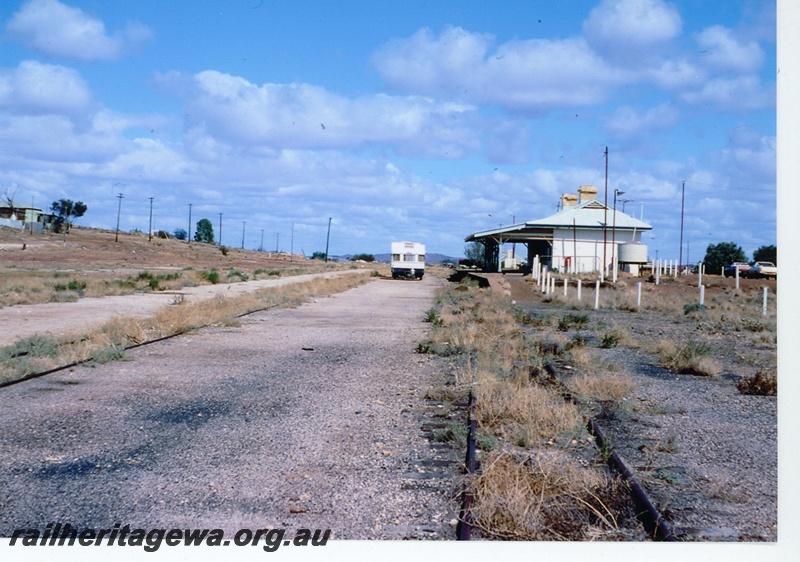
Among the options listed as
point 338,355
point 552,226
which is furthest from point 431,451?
point 552,226

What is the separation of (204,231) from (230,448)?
520 feet

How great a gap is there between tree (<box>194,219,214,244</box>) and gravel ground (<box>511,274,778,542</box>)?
496ft

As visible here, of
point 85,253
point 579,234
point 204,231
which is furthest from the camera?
point 204,231

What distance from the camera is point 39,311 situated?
22531mm

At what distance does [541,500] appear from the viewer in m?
5.16

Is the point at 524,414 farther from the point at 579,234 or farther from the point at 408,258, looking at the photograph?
the point at 408,258

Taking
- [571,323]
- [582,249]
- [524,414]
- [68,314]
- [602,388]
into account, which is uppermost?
[582,249]

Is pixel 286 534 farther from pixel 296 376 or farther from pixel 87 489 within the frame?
pixel 296 376

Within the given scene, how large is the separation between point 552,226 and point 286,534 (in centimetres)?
5129

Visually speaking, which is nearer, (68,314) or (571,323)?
(571,323)

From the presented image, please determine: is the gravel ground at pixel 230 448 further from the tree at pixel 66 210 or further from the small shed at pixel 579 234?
the tree at pixel 66 210

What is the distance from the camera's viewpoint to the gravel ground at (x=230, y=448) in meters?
5.16

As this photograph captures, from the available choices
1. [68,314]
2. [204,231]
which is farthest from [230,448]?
[204,231]

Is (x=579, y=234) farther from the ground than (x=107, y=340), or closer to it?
farther from the ground
